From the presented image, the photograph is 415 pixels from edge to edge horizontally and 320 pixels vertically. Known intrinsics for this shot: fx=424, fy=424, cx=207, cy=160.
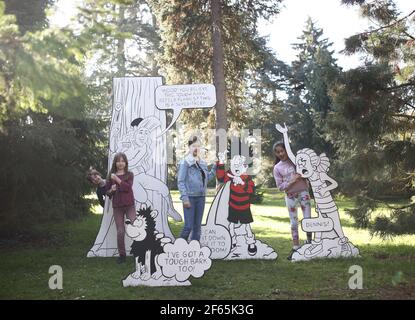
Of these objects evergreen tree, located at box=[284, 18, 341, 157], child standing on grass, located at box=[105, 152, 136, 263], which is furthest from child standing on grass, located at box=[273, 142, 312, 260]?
evergreen tree, located at box=[284, 18, 341, 157]

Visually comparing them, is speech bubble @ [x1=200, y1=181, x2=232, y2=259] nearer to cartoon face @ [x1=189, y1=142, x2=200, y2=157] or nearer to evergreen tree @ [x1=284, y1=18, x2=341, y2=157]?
cartoon face @ [x1=189, y1=142, x2=200, y2=157]

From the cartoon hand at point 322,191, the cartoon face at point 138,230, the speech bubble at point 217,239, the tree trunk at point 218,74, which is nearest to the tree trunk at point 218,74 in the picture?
the tree trunk at point 218,74

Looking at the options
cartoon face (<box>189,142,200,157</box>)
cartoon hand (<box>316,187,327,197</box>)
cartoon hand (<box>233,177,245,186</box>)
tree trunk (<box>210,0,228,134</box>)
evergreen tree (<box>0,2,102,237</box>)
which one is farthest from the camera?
tree trunk (<box>210,0,228,134</box>)

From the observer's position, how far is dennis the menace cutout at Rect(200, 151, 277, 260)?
22.4ft

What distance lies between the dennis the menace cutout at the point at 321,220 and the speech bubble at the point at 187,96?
1.24 meters

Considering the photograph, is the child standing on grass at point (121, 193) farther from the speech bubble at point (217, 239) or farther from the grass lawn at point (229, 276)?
the speech bubble at point (217, 239)

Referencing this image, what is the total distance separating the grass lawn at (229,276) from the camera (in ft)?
16.6

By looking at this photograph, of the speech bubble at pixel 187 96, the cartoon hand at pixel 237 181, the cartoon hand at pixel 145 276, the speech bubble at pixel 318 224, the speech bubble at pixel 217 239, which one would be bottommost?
the cartoon hand at pixel 145 276

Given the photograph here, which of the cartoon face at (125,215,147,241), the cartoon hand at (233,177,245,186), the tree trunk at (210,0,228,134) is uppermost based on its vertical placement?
the tree trunk at (210,0,228,134)

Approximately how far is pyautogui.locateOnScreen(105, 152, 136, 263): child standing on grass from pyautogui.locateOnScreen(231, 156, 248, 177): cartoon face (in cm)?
165

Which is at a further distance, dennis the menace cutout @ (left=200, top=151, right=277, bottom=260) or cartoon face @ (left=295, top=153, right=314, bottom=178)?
dennis the menace cutout @ (left=200, top=151, right=277, bottom=260)

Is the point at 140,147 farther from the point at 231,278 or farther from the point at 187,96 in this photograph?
the point at 231,278

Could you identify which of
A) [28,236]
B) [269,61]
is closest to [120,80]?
[28,236]
